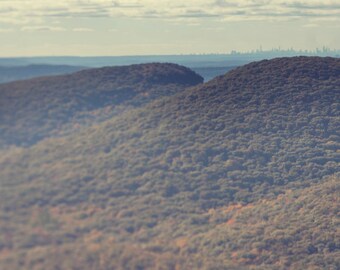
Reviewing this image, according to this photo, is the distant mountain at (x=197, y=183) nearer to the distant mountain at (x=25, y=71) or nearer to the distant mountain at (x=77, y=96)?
the distant mountain at (x=77, y=96)

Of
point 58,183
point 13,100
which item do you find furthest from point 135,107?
point 58,183

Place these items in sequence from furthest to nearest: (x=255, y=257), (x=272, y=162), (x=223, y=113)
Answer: (x=223, y=113), (x=272, y=162), (x=255, y=257)

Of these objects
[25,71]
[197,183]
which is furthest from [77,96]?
[197,183]

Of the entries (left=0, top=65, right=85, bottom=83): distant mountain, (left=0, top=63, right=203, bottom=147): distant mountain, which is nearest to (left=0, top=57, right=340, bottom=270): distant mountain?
(left=0, top=63, right=203, bottom=147): distant mountain

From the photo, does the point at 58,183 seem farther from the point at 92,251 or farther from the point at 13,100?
the point at 13,100

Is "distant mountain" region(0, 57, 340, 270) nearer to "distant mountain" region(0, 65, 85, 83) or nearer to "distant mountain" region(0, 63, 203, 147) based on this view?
"distant mountain" region(0, 63, 203, 147)

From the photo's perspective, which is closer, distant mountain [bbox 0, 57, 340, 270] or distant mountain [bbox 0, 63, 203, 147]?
distant mountain [bbox 0, 57, 340, 270]

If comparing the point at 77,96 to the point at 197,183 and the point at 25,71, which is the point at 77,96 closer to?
the point at 25,71
